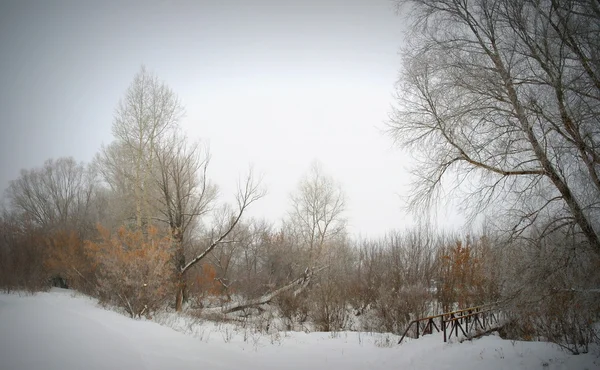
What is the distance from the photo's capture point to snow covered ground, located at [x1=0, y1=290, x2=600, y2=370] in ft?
15.9

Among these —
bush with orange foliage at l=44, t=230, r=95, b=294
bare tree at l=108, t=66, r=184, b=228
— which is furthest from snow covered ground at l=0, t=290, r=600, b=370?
bush with orange foliage at l=44, t=230, r=95, b=294


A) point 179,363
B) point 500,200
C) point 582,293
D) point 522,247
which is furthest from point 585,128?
point 179,363

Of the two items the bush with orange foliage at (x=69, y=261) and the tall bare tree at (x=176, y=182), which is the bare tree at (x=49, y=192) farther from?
the tall bare tree at (x=176, y=182)

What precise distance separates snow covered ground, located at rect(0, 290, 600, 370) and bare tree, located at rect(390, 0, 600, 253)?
398 cm

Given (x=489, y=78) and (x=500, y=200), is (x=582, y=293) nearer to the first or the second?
(x=500, y=200)

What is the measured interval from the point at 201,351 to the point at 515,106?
880 centimetres

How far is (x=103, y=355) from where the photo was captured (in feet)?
16.5

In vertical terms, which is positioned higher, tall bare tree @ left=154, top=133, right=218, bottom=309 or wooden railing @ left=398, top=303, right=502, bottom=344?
tall bare tree @ left=154, top=133, right=218, bottom=309

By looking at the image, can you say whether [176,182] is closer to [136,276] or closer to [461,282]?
[136,276]

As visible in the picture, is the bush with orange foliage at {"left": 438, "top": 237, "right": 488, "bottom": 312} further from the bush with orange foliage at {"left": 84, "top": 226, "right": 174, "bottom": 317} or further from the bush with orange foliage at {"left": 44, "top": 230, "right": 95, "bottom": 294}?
the bush with orange foliage at {"left": 44, "top": 230, "right": 95, "bottom": 294}

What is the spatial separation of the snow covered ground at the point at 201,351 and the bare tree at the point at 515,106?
Result: 13.1 ft

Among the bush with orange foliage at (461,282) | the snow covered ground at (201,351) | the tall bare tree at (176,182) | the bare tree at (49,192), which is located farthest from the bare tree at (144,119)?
the bare tree at (49,192)

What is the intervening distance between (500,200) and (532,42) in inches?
123

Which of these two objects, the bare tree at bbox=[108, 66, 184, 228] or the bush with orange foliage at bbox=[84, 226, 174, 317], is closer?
the bush with orange foliage at bbox=[84, 226, 174, 317]
